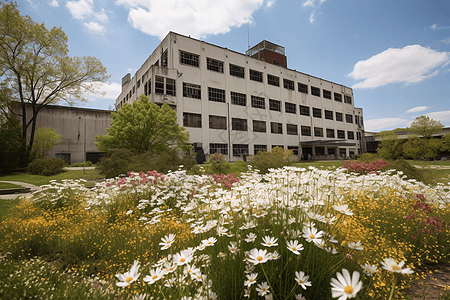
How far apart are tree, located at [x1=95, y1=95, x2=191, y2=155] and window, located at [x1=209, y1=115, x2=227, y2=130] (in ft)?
31.4

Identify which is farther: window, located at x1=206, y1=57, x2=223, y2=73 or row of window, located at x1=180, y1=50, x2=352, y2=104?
window, located at x1=206, y1=57, x2=223, y2=73

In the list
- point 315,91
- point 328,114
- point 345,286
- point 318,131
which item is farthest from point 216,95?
point 345,286

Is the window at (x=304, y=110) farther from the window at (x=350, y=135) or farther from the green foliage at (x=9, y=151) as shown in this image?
the green foliage at (x=9, y=151)

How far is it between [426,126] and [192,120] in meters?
37.1

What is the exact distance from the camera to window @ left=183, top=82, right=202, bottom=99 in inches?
1001

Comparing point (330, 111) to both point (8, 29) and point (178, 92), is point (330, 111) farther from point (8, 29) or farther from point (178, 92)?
point (8, 29)

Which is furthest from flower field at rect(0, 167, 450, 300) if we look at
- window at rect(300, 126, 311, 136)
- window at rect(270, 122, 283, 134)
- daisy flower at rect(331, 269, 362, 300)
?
window at rect(300, 126, 311, 136)

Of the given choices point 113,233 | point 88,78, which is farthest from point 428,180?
point 88,78

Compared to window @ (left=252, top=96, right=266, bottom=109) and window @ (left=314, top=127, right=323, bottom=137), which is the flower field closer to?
window @ (left=252, top=96, right=266, bottom=109)

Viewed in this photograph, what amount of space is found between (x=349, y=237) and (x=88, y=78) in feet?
101

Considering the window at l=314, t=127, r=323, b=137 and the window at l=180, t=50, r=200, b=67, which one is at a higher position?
the window at l=180, t=50, r=200, b=67

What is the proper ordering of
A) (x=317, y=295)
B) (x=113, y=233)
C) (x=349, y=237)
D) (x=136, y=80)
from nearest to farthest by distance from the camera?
(x=317, y=295) < (x=349, y=237) < (x=113, y=233) < (x=136, y=80)

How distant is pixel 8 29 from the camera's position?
19969 millimetres

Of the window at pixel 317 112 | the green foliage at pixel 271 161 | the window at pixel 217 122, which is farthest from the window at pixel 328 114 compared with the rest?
the green foliage at pixel 271 161
